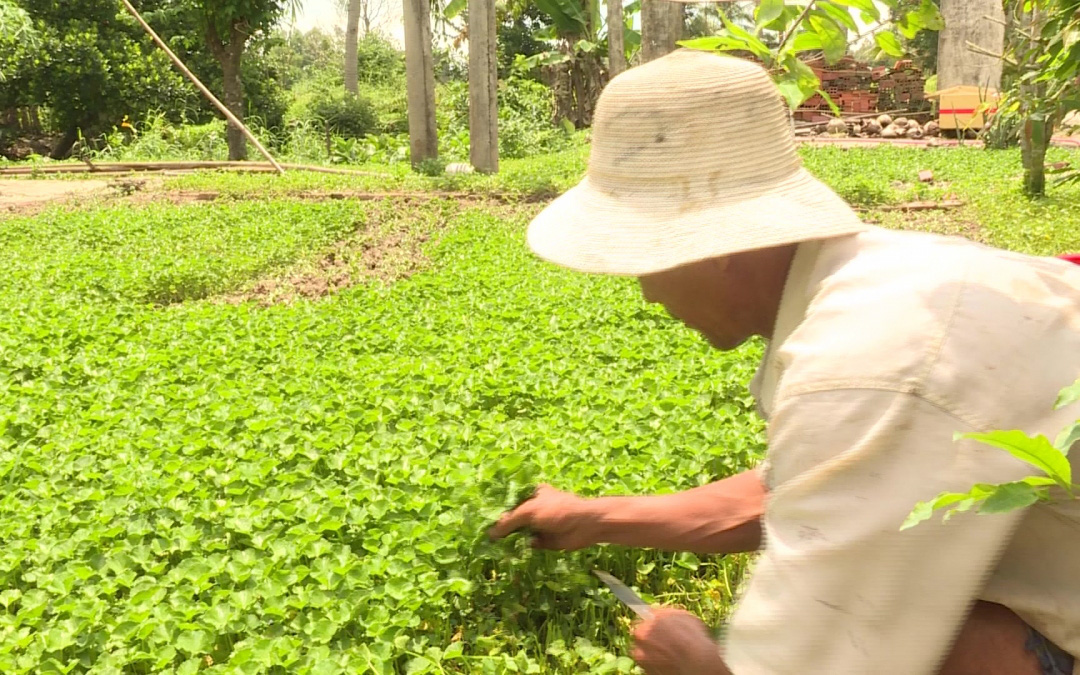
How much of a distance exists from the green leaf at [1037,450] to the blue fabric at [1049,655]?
0.60 meters

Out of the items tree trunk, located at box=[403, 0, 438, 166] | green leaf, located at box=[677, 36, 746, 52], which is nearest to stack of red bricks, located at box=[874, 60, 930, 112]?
tree trunk, located at box=[403, 0, 438, 166]

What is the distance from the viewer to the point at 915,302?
148cm

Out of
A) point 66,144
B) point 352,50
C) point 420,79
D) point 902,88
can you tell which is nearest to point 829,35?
point 420,79

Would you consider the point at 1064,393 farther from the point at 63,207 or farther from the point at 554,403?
the point at 63,207

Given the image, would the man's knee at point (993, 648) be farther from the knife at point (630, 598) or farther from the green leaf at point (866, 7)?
the green leaf at point (866, 7)

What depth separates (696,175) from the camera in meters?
1.69

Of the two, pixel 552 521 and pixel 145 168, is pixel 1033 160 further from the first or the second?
pixel 145 168

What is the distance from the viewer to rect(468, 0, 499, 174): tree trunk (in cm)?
1206

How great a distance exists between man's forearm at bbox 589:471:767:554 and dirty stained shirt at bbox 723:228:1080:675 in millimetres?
682

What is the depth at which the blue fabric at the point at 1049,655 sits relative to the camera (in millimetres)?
1565

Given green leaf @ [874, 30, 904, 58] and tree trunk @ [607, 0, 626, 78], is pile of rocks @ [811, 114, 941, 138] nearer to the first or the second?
tree trunk @ [607, 0, 626, 78]

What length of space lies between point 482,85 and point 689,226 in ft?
36.4

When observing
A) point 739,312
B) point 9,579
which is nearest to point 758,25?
point 739,312

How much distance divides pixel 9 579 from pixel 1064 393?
114 inches
